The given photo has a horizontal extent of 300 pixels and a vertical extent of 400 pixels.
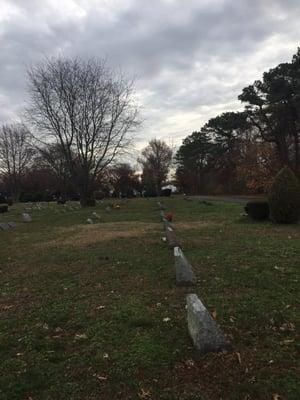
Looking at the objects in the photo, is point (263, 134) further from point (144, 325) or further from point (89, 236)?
point (144, 325)

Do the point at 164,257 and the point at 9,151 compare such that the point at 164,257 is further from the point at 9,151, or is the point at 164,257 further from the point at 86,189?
the point at 9,151

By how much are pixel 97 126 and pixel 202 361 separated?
27492 mm

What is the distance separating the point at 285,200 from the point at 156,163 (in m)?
62.9

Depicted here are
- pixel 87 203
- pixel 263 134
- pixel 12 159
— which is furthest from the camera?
pixel 12 159

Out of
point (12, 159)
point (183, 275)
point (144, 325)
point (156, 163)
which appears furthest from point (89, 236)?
point (156, 163)

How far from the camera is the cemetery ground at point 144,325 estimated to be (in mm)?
3443

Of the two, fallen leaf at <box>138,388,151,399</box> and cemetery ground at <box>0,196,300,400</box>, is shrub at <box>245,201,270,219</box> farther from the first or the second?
fallen leaf at <box>138,388,151,399</box>

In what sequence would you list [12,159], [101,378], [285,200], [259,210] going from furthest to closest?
[12,159] < [259,210] < [285,200] < [101,378]

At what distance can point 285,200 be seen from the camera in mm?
13688

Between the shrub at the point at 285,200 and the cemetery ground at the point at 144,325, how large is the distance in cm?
462

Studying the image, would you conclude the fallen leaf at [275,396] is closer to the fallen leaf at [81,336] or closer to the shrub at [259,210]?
the fallen leaf at [81,336]

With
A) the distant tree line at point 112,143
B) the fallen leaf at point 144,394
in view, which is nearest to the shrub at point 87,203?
the distant tree line at point 112,143

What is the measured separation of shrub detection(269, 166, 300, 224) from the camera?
1365cm

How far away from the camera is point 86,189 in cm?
3038
